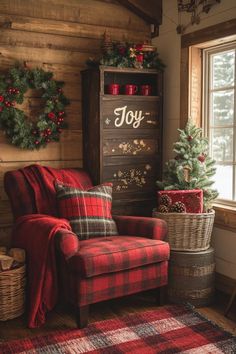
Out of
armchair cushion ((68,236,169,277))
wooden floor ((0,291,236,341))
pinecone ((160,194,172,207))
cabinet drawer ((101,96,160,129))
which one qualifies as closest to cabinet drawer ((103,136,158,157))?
cabinet drawer ((101,96,160,129))

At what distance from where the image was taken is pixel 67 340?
111 inches

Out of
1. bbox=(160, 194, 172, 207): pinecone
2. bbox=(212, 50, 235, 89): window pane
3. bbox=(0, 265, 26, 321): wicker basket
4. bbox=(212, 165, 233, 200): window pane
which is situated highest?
bbox=(212, 50, 235, 89): window pane

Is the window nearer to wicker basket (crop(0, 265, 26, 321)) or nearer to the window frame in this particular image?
the window frame

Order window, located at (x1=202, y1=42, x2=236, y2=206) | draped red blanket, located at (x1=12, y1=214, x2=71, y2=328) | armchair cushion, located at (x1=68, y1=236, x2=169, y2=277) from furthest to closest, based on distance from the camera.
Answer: window, located at (x1=202, y1=42, x2=236, y2=206), draped red blanket, located at (x1=12, y1=214, x2=71, y2=328), armchair cushion, located at (x1=68, y1=236, x2=169, y2=277)

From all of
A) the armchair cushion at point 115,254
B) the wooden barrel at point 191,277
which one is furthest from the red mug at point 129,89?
the wooden barrel at point 191,277

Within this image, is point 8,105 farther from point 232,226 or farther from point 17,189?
point 232,226

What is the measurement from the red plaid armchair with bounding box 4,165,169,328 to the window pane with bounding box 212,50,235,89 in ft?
4.21

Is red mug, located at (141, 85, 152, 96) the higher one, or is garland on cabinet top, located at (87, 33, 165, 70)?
garland on cabinet top, located at (87, 33, 165, 70)

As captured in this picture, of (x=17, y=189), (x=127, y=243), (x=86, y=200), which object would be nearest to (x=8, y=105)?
(x=17, y=189)

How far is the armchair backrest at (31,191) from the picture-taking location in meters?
3.54

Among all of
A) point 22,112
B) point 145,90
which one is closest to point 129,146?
point 145,90

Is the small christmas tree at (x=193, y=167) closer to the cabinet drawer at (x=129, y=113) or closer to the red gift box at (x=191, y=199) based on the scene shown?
the red gift box at (x=191, y=199)

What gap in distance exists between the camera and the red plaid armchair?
293 centimetres

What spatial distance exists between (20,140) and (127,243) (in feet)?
4.31
